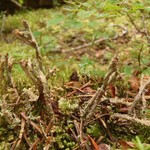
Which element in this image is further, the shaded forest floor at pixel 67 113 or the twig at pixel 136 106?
the twig at pixel 136 106

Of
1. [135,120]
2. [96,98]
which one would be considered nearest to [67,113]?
[96,98]

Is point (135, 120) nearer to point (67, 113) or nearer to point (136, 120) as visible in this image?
point (136, 120)

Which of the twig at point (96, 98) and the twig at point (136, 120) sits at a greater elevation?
the twig at point (96, 98)

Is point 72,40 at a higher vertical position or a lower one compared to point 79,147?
lower

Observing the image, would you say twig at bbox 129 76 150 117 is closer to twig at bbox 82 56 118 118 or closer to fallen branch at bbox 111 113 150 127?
fallen branch at bbox 111 113 150 127

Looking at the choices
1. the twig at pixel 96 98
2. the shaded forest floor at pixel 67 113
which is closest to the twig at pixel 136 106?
the shaded forest floor at pixel 67 113

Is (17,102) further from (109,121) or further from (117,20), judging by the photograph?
(117,20)

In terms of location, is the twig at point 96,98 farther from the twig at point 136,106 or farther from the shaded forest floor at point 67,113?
the twig at point 136,106

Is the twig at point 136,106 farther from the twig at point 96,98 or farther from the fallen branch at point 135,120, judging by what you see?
the twig at point 96,98

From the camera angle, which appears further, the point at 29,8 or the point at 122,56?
the point at 29,8

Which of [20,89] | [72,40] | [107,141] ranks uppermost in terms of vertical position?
[20,89]

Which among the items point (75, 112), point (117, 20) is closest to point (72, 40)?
point (117, 20)
